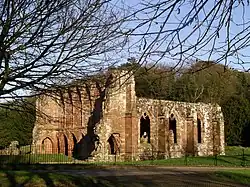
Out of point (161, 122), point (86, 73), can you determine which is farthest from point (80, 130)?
point (86, 73)

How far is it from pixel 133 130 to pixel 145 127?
4425 mm

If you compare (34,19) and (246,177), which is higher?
(34,19)

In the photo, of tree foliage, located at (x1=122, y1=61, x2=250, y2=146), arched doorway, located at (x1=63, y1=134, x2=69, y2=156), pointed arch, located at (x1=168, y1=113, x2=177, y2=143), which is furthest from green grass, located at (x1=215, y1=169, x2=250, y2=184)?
tree foliage, located at (x1=122, y1=61, x2=250, y2=146)

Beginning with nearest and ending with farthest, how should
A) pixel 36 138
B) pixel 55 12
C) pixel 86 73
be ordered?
pixel 55 12 → pixel 86 73 → pixel 36 138

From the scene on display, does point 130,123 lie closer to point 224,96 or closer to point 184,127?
point 184,127

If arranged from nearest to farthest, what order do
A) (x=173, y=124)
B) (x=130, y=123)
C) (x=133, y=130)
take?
(x=133, y=130) → (x=130, y=123) → (x=173, y=124)

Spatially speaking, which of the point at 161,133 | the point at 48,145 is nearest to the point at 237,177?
the point at 161,133

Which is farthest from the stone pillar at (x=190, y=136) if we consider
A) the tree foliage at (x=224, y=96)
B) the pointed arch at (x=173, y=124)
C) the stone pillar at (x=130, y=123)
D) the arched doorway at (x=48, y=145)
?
the arched doorway at (x=48, y=145)

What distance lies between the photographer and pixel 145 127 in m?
42.5

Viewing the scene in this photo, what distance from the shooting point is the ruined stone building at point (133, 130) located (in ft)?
123

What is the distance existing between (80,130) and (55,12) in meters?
33.1

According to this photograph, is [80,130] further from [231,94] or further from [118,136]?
[231,94]

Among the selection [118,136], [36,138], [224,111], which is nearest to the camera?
[118,136]

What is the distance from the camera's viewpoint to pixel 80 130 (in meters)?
43.2
